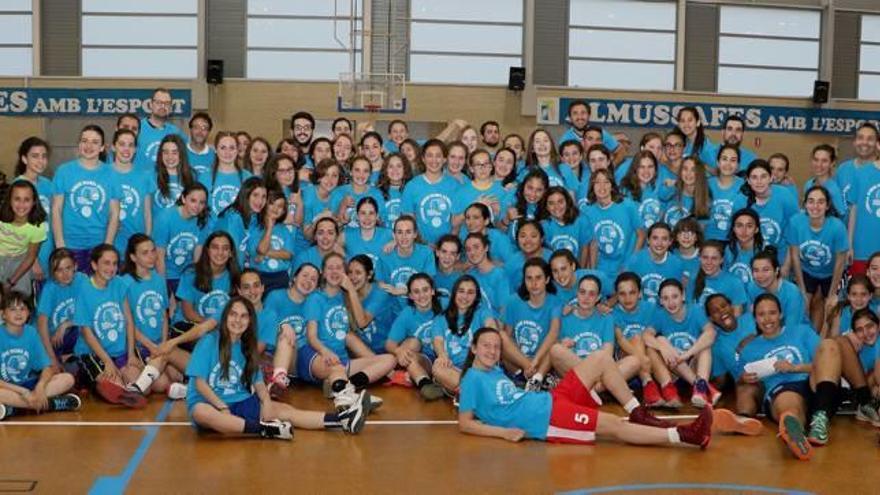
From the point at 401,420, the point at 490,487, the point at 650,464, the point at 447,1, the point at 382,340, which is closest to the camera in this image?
the point at 490,487

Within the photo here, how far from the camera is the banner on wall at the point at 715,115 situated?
2114 centimetres

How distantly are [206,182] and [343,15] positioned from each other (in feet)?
40.7

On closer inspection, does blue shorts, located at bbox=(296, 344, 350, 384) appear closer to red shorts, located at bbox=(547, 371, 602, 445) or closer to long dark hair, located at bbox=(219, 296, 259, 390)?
long dark hair, located at bbox=(219, 296, 259, 390)

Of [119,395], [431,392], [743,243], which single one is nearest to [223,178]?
[119,395]

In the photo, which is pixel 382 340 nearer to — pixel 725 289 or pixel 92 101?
pixel 725 289

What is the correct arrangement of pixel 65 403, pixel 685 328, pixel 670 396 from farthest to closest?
pixel 685 328 → pixel 670 396 → pixel 65 403

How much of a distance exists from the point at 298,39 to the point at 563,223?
13.3 m

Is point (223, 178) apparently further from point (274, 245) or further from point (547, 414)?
point (547, 414)

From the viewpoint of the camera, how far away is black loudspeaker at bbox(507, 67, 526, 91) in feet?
69.2

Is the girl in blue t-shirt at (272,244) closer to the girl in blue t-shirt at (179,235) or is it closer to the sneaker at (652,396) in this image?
the girl in blue t-shirt at (179,235)

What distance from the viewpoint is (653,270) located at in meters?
8.91

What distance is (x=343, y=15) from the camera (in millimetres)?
21281

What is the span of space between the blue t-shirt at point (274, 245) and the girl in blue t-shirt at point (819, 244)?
4410 millimetres

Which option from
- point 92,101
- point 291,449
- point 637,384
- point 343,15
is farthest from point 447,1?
point 291,449
